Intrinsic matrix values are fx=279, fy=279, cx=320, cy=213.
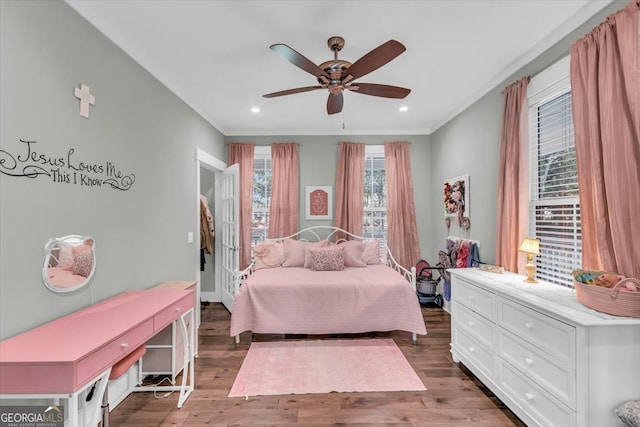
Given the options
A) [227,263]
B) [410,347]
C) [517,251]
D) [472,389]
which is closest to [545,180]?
[517,251]

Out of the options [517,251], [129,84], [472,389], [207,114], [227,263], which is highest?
[207,114]

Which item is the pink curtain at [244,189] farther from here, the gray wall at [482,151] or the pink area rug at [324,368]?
the gray wall at [482,151]

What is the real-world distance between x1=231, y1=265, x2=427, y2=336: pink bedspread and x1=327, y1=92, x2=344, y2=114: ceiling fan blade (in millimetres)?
1844

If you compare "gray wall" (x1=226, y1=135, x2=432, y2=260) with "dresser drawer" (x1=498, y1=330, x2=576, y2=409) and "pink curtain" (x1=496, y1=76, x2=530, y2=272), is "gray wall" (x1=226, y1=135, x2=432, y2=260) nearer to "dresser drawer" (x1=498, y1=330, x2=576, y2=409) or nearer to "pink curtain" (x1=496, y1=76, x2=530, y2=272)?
"pink curtain" (x1=496, y1=76, x2=530, y2=272)

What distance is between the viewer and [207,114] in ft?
12.3

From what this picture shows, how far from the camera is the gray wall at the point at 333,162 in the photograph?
180 inches

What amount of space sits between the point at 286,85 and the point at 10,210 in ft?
7.72

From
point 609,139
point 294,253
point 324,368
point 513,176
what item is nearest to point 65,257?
point 324,368

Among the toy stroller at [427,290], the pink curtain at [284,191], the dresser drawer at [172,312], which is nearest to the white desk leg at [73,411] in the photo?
the dresser drawer at [172,312]

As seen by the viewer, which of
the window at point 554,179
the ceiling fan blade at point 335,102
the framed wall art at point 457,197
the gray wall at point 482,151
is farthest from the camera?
the framed wall art at point 457,197

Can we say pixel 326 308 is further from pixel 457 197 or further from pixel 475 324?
pixel 457 197

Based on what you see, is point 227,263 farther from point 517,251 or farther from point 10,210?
point 517,251

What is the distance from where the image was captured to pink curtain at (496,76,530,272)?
2453 millimetres

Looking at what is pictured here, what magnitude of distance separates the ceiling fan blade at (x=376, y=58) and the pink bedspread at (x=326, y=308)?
6.92 feet
